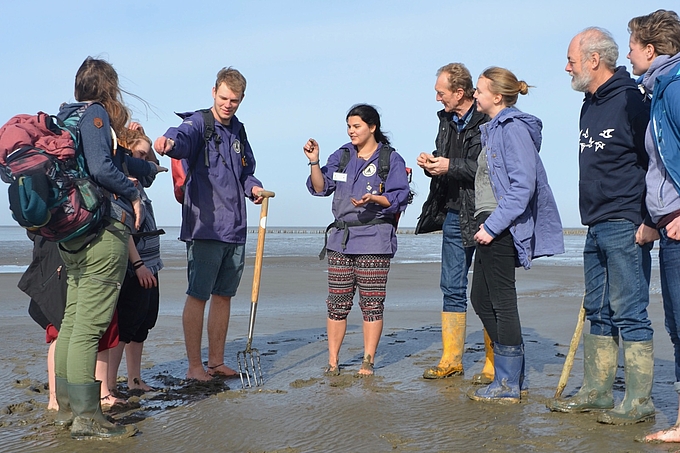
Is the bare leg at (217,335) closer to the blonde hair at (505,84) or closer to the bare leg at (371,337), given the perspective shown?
the bare leg at (371,337)

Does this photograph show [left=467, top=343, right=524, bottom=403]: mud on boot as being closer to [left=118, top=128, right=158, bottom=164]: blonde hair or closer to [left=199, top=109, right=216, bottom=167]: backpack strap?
[left=199, top=109, right=216, bottom=167]: backpack strap

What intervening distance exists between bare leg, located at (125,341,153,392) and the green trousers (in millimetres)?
941

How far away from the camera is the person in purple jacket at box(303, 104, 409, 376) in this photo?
211 inches

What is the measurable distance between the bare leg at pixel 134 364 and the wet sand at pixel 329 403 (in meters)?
0.16

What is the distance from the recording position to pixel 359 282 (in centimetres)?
541

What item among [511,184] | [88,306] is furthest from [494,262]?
[88,306]

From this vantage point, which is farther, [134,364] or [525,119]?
[134,364]

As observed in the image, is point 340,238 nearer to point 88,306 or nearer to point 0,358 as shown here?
point 88,306

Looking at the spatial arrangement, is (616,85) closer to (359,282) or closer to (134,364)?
(359,282)

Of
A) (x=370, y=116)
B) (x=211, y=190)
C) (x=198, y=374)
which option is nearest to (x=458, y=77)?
(x=370, y=116)

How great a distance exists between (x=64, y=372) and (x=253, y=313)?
5.94 ft

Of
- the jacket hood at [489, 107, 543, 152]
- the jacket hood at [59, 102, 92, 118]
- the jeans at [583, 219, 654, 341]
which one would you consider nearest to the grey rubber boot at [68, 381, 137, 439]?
the jacket hood at [59, 102, 92, 118]

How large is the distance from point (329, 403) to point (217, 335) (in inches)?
52.0

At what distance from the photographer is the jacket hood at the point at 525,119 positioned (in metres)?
4.47
